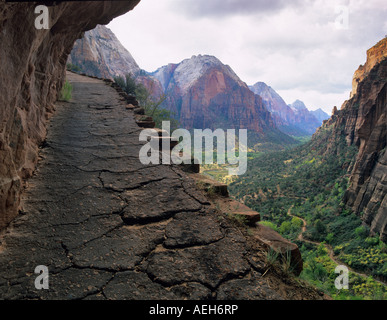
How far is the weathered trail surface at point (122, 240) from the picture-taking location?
58.8 inches

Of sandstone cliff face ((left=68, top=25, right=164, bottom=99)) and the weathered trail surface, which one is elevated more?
sandstone cliff face ((left=68, top=25, right=164, bottom=99))

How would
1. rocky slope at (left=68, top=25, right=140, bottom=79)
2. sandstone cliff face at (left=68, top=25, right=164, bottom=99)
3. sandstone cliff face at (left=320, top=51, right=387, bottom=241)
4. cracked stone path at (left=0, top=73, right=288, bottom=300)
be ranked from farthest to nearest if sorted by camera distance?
sandstone cliff face at (left=68, top=25, right=164, bottom=99), rocky slope at (left=68, top=25, right=140, bottom=79), sandstone cliff face at (left=320, top=51, right=387, bottom=241), cracked stone path at (left=0, top=73, right=288, bottom=300)

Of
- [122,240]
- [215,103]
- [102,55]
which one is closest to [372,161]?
[122,240]

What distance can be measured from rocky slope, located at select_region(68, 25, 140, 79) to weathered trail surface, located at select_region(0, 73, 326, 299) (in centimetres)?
5954

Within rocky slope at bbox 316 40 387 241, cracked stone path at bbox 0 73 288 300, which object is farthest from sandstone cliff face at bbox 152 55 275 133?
cracked stone path at bbox 0 73 288 300

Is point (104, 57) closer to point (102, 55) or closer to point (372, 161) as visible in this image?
point (102, 55)

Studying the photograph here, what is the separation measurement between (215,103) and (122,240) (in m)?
141

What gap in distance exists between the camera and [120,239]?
191 centimetres

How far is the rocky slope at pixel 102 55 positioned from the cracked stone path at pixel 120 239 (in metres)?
59.4

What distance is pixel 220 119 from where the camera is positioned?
132m

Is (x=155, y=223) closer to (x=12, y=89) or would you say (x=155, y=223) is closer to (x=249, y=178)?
(x=12, y=89)

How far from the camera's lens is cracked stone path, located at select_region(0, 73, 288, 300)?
58.7 inches

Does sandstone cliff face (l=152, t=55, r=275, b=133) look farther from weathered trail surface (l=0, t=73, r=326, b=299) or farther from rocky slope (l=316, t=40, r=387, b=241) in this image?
weathered trail surface (l=0, t=73, r=326, b=299)
